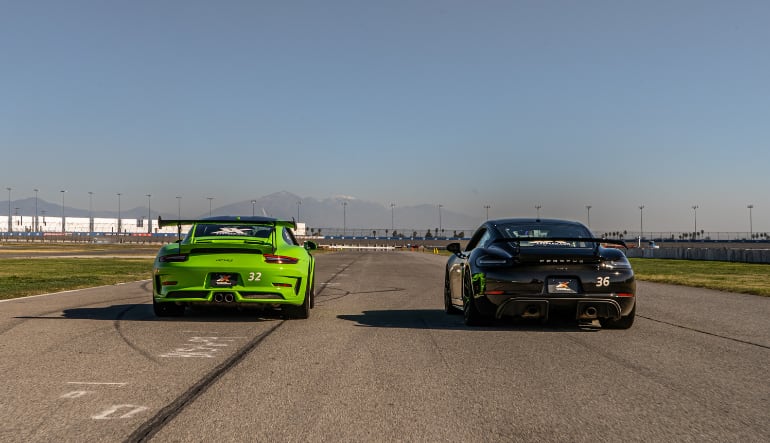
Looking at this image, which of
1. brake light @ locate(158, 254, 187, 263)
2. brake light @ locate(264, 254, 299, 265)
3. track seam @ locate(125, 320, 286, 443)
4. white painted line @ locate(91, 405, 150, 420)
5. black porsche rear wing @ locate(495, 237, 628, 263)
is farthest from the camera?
brake light @ locate(264, 254, 299, 265)

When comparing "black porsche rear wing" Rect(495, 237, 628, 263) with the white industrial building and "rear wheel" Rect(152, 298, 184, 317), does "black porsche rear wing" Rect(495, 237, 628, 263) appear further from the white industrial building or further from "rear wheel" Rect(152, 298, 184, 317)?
the white industrial building

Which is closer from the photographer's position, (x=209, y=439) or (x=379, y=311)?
(x=209, y=439)

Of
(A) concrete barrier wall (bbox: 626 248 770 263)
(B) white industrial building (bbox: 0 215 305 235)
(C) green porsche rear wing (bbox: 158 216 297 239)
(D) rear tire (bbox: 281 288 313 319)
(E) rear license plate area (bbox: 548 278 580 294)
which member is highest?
(B) white industrial building (bbox: 0 215 305 235)

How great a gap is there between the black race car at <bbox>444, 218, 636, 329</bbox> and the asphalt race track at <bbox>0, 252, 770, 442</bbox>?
1.05 ft

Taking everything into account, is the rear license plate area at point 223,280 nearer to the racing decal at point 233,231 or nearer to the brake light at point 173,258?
the brake light at point 173,258

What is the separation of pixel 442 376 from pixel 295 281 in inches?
162

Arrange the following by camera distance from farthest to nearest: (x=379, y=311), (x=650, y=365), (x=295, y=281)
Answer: (x=379, y=311) < (x=295, y=281) < (x=650, y=365)

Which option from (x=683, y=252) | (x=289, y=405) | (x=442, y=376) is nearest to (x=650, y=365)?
→ (x=442, y=376)

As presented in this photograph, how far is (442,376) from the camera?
6.33 meters

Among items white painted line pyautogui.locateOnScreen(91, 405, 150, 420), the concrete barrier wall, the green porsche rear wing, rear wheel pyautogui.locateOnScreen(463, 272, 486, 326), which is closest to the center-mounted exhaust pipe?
rear wheel pyautogui.locateOnScreen(463, 272, 486, 326)

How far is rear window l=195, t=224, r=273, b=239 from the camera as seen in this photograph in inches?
424

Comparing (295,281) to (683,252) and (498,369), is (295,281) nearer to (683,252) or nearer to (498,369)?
(498,369)

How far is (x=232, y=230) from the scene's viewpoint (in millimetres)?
10953

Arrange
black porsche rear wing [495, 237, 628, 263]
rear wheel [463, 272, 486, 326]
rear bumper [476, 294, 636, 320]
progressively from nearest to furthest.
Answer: rear bumper [476, 294, 636, 320], black porsche rear wing [495, 237, 628, 263], rear wheel [463, 272, 486, 326]
